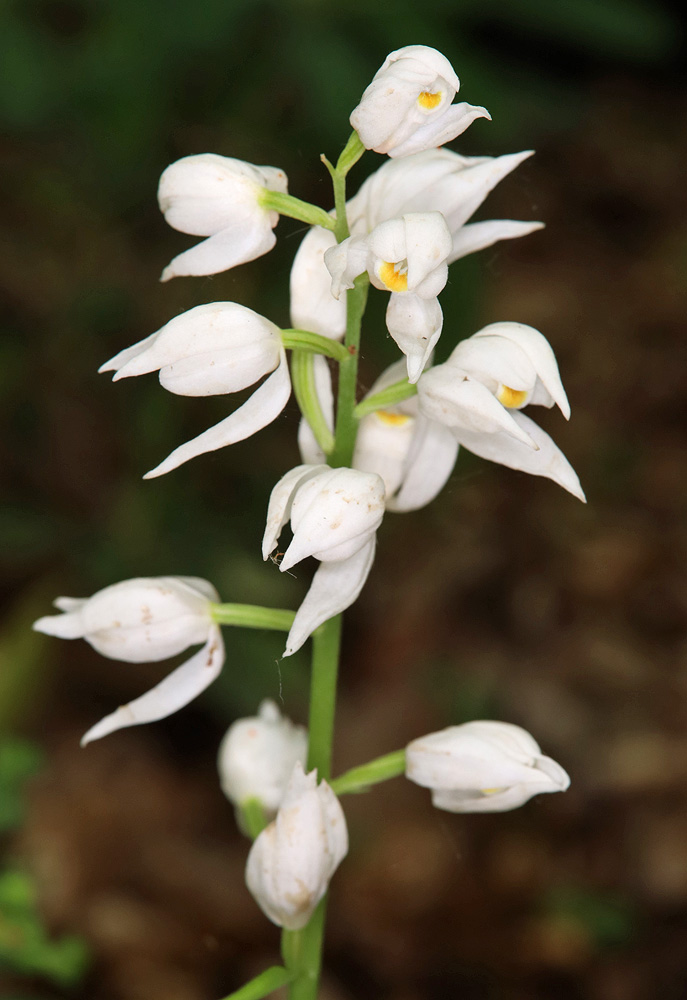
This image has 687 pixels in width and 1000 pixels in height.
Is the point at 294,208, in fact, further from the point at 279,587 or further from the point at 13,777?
the point at 279,587

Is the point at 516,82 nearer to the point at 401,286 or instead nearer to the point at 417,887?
the point at 417,887

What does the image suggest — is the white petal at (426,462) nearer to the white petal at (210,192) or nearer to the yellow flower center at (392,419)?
the yellow flower center at (392,419)

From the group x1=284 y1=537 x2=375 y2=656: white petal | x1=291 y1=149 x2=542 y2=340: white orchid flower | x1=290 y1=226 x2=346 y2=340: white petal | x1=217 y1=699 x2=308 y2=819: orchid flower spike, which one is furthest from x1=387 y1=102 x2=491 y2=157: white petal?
x1=217 y1=699 x2=308 y2=819: orchid flower spike

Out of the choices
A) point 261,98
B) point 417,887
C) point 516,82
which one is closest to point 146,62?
point 261,98

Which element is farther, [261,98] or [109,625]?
[261,98]

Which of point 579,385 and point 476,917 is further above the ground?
point 579,385

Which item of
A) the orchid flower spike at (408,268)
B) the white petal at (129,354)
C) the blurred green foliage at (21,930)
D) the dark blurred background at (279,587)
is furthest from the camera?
the dark blurred background at (279,587)

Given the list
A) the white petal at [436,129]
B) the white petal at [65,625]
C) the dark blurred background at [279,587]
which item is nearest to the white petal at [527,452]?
the white petal at [436,129]
